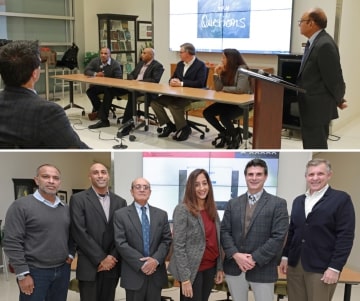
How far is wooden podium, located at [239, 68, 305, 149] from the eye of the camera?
11.0 ft

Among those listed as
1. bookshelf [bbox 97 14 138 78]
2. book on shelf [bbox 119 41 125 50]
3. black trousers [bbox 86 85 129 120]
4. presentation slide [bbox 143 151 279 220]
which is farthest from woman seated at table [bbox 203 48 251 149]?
book on shelf [bbox 119 41 125 50]

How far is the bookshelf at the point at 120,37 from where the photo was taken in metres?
10.8

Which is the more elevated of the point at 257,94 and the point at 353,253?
the point at 257,94

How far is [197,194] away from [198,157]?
1.49 meters

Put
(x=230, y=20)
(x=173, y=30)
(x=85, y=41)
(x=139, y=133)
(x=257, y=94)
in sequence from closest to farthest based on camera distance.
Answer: (x=257, y=94) → (x=139, y=133) → (x=230, y=20) → (x=173, y=30) → (x=85, y=41)

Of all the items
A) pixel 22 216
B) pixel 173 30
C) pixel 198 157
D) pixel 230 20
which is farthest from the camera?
pixel 173 30

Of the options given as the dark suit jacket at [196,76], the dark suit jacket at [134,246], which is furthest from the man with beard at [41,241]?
the dark suit jacket at [196,76]

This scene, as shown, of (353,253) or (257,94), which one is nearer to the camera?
(257,94)

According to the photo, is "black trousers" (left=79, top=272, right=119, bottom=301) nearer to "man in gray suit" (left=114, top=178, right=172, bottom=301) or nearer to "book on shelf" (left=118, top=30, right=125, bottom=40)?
"man in gray suit" (left=114, top=178, right=172, bottom=301)

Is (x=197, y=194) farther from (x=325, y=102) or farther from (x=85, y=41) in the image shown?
(x=85, y=41)

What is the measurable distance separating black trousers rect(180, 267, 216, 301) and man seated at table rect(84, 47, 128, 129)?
4334 millimetres

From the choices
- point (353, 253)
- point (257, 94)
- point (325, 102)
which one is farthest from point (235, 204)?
point (353, 253)

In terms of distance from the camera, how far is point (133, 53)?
1165 centimetres

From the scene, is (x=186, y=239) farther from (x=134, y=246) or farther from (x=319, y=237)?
(x=319, y=237)
